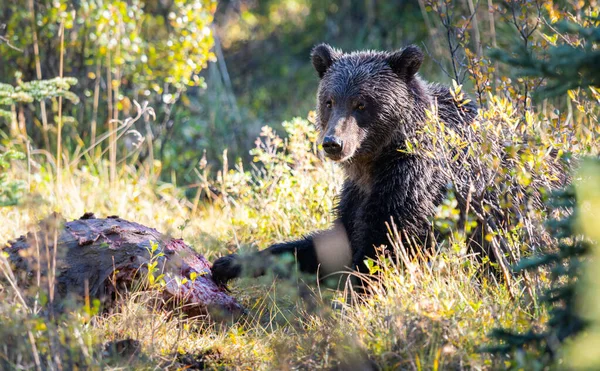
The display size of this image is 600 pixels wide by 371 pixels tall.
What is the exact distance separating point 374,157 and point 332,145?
368 mm

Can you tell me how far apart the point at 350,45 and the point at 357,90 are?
25.9 ft

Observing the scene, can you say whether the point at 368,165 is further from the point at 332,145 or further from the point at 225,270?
the point at 225,270

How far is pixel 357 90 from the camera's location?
5117 millimetres

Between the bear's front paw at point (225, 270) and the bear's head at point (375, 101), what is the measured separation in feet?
3.22

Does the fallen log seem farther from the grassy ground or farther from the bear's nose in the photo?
the bear's nose

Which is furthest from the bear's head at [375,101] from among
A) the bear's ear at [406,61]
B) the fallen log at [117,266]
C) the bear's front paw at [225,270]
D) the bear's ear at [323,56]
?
the fallen log at [117,266]

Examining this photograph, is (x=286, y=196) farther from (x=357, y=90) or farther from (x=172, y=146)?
(x=172, y=146)

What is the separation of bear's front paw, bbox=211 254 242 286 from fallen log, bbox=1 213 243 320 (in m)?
0.20

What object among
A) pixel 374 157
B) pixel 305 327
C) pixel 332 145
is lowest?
pixel 305 327

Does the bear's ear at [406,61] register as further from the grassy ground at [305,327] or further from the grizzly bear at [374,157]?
the grassy ground at [305,327]

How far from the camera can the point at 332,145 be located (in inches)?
189

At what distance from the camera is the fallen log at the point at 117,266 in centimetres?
401

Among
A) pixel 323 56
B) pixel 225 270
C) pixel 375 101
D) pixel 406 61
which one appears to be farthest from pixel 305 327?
pixel 323 56

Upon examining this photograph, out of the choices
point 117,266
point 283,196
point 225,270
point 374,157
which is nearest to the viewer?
point 117,266
